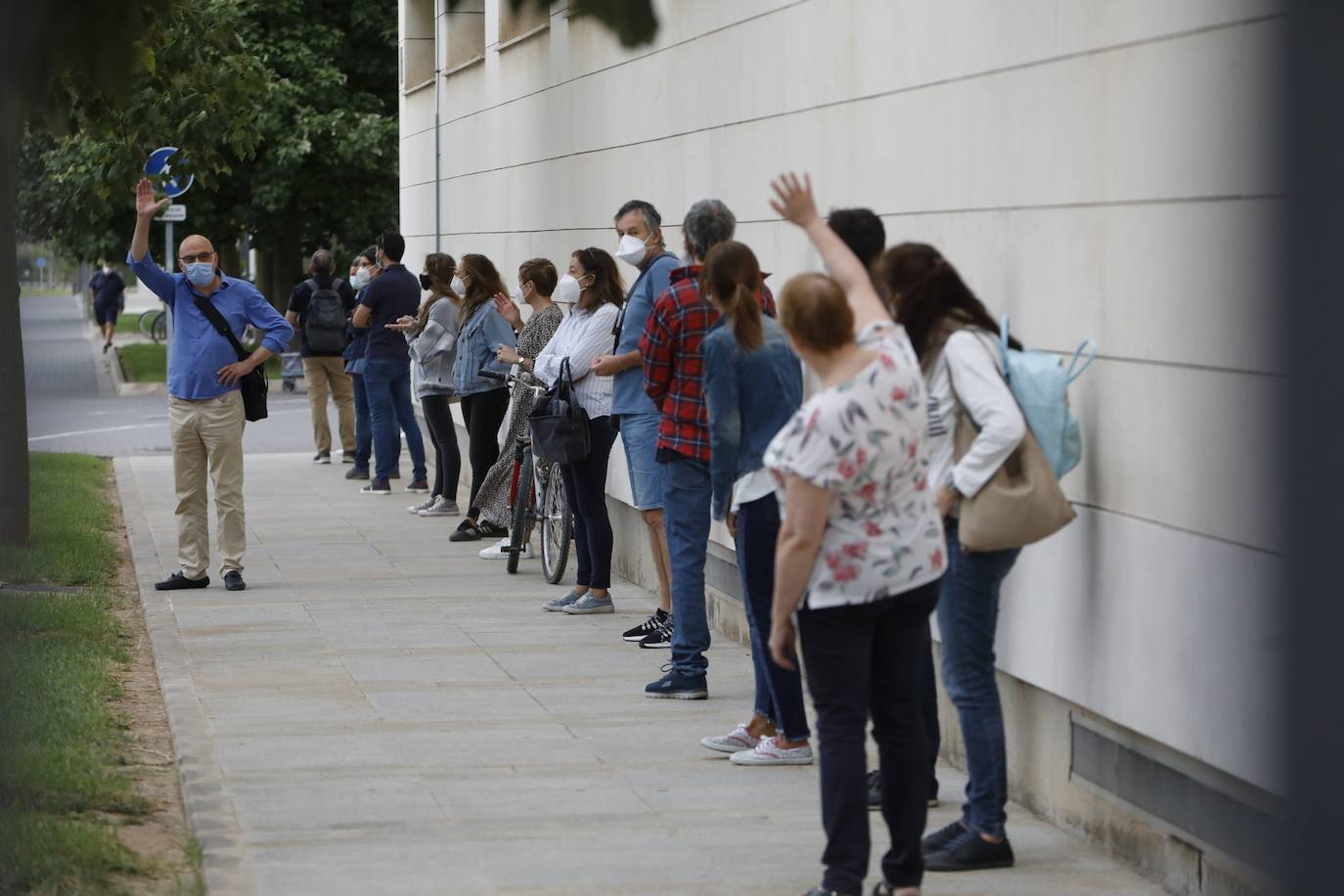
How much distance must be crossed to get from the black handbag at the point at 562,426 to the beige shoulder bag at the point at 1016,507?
14.6 ft

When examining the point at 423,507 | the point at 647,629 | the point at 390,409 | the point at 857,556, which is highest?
the point at 857,556

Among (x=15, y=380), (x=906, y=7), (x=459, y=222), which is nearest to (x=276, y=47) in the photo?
(x=459, y=222)

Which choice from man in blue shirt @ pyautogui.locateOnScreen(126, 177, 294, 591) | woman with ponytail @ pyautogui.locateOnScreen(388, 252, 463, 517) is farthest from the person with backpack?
man in blue shirt @ pyautogui.locateOnScreen(126, 177, 294, 591)

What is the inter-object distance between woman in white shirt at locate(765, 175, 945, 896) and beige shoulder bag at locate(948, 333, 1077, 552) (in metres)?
0.41

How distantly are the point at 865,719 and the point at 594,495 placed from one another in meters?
5.01

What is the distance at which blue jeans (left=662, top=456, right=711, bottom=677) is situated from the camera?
7164 millimetres

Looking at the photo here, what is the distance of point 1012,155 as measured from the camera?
231 inches

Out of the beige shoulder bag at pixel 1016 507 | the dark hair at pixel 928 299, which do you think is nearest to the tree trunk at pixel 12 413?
the dark hair at pixel 928 299

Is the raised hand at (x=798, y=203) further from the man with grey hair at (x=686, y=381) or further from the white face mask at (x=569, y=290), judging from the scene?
the white face mask at (x=569, y=290)

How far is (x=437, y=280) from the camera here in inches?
548

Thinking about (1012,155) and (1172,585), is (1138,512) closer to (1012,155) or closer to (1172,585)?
(1172,585)

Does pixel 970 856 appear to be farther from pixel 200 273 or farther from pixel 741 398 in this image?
pixel 200 273

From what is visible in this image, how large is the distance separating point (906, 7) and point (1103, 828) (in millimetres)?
3152

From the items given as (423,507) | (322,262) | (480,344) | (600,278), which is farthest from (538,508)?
(322,262)
